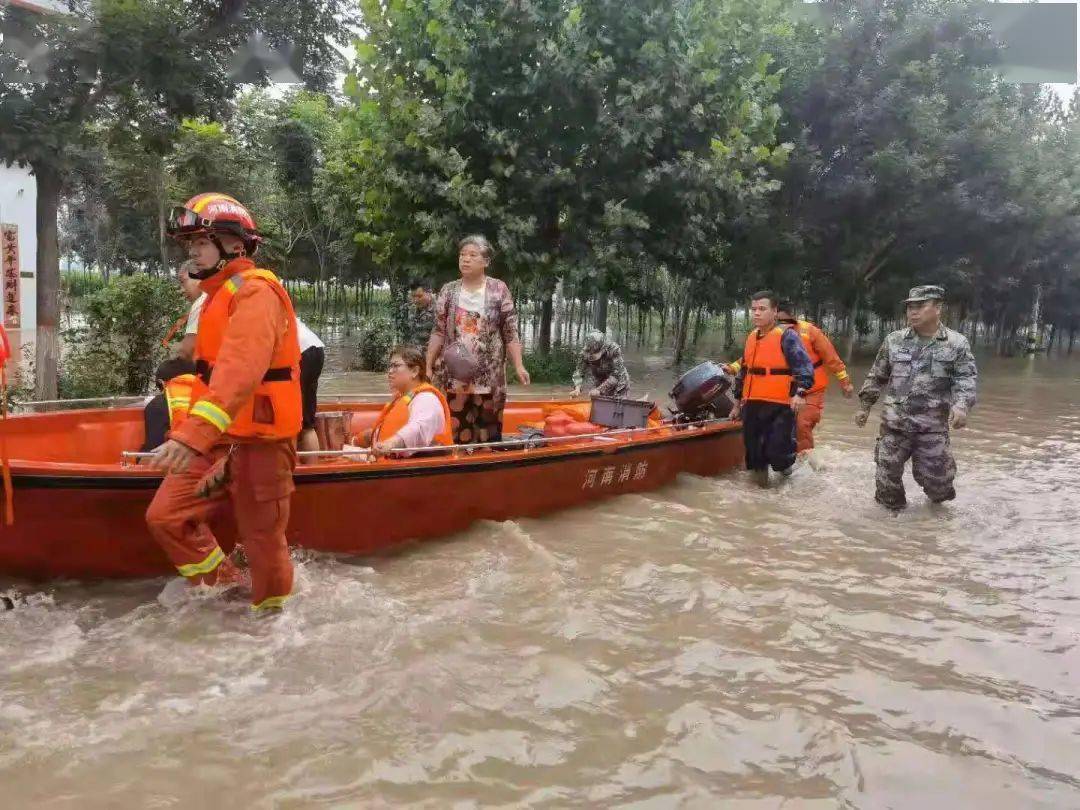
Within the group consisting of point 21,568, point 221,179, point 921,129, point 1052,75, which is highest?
point 1052,75

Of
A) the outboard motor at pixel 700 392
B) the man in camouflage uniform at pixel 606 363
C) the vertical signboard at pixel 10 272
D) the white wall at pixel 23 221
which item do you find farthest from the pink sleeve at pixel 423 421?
the white wall at pixel 23 221

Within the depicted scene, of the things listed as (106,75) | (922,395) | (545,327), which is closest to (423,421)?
(922,395)

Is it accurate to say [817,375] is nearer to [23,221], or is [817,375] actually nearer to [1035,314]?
[23,221]

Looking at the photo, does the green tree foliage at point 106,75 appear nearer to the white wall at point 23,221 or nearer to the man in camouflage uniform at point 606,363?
the man in camouflage uniform at point 606,363

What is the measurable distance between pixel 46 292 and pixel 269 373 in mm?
5996

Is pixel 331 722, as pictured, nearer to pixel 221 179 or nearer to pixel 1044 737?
pixel 1044 737

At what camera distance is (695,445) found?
7.30 meters

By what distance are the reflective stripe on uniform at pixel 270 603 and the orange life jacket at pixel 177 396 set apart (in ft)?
3.57

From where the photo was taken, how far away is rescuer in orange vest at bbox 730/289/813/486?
677 centimetres

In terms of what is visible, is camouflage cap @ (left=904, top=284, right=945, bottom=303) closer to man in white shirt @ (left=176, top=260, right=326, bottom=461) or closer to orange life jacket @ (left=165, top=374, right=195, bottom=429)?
man in white shirt @ (left=176, top=260, right=326, bottom=461)

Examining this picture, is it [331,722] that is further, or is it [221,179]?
[221,179]

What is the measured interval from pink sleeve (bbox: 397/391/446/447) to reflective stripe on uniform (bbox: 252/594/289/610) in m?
1.41

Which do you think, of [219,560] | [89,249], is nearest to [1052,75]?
[219,560]

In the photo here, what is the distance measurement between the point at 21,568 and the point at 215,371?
162 centimetres
